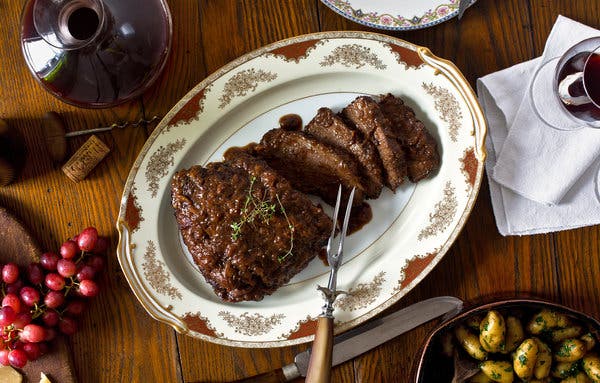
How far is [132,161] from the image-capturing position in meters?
3.02

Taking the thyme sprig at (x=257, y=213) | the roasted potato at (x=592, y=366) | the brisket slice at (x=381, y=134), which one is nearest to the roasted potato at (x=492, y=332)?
the roasted potato at (x=592, y=366)

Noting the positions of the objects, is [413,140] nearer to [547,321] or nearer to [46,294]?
[547,321]

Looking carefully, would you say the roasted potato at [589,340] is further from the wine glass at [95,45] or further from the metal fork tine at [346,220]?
the wine glass at [95,45]

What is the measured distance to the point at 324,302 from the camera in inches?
112

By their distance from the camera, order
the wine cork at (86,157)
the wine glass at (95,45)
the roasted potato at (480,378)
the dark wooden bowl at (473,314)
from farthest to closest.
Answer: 1. the wine cork at (86,157)
2. the roasted potato at (480,378)
3. the dark wooden bowl at (473,314)
4. the wine glass at (95,45)

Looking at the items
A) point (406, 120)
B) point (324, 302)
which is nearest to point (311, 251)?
point (324, 302)

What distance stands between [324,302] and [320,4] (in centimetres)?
144

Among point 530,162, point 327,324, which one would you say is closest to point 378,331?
point 327,324

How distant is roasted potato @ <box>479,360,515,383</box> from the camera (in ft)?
8.73

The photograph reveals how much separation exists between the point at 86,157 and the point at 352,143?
129cm

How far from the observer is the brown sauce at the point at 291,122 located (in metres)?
2.96

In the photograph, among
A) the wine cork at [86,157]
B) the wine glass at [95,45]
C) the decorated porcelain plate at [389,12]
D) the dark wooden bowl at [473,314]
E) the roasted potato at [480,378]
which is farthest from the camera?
the wine cork at [86,157]

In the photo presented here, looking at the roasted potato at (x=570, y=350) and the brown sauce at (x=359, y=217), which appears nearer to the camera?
the roasted potato at (x=570, y=350)

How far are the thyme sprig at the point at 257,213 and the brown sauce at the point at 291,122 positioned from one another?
46 cm
